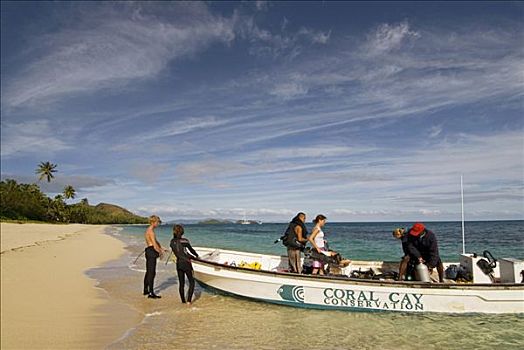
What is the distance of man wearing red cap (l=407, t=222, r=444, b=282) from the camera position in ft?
27.7

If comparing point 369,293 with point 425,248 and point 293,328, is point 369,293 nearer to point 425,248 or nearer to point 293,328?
point 425,248

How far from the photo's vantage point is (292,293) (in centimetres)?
884

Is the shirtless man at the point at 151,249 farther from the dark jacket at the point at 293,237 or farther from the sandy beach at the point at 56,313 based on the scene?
the dark jacket at the point at 293,237

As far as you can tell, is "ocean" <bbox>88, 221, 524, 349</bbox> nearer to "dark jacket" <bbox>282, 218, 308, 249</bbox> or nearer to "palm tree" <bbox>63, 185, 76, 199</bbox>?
Result: "dark jacket" <bbox>282, 218, 308, 249</bbox>

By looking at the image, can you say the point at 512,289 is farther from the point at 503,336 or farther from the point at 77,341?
the point at 77,341

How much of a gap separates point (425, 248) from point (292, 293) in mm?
3117

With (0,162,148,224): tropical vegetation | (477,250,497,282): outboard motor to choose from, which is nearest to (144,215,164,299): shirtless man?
(477,250,497,282): outboard motor

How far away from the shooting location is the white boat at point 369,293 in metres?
8.29

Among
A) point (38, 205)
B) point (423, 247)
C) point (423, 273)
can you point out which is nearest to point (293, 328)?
point (423, 273)

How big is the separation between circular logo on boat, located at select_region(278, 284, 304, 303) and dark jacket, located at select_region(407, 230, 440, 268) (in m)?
2.62

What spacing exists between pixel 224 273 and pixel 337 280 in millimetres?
2697

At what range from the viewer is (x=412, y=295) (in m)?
8.37

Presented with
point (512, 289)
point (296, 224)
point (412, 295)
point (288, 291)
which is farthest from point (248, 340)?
point (512, 289)

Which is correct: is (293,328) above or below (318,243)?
below
